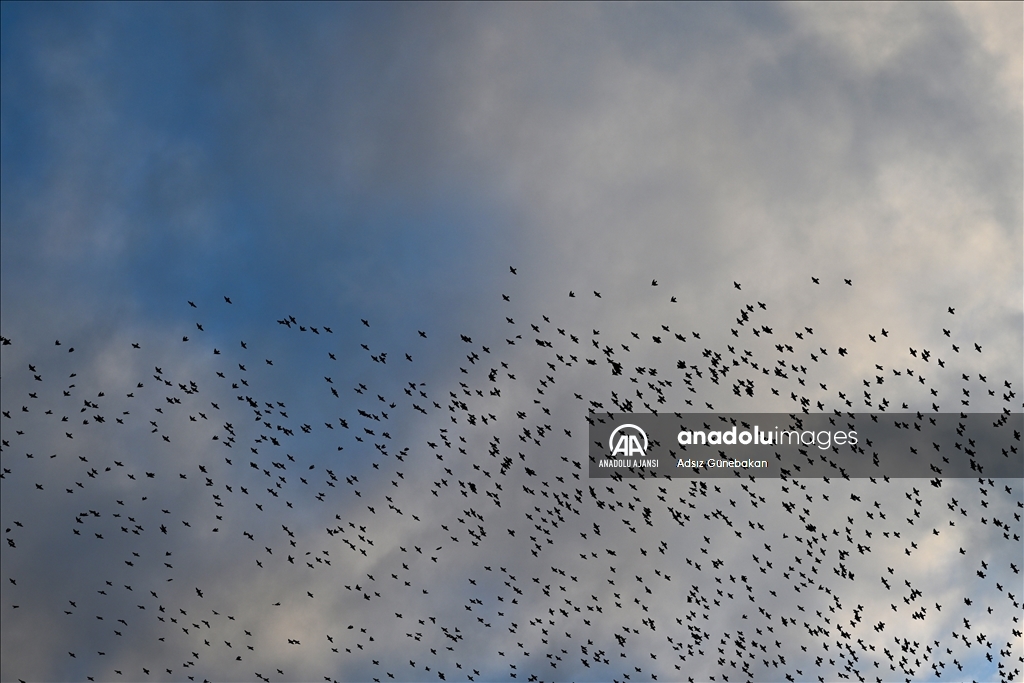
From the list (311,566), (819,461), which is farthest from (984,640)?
(311,566)

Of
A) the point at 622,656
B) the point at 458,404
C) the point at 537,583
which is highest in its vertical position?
the point at 458,404

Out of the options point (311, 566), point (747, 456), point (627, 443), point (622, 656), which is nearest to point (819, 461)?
point (747, 456)

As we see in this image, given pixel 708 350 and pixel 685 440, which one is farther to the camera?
pixel 685 440

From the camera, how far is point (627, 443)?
10594 centimetres

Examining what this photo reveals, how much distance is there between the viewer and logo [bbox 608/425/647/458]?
104750mm

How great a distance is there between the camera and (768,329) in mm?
95500

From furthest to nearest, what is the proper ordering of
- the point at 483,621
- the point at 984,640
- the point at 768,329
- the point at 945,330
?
the point at 483,621 → the point at 984,640 → the point at 768,329 → the point at 945,330

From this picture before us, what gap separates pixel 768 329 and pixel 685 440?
18211 millimetres

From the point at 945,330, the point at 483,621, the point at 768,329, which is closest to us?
the point at 945,330

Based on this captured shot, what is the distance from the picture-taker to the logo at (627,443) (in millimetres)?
104750

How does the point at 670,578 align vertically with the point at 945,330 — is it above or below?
below

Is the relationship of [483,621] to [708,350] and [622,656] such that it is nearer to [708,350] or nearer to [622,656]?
[622,656]

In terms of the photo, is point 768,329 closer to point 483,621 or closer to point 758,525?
point 758,525

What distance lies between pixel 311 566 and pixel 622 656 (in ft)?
136
